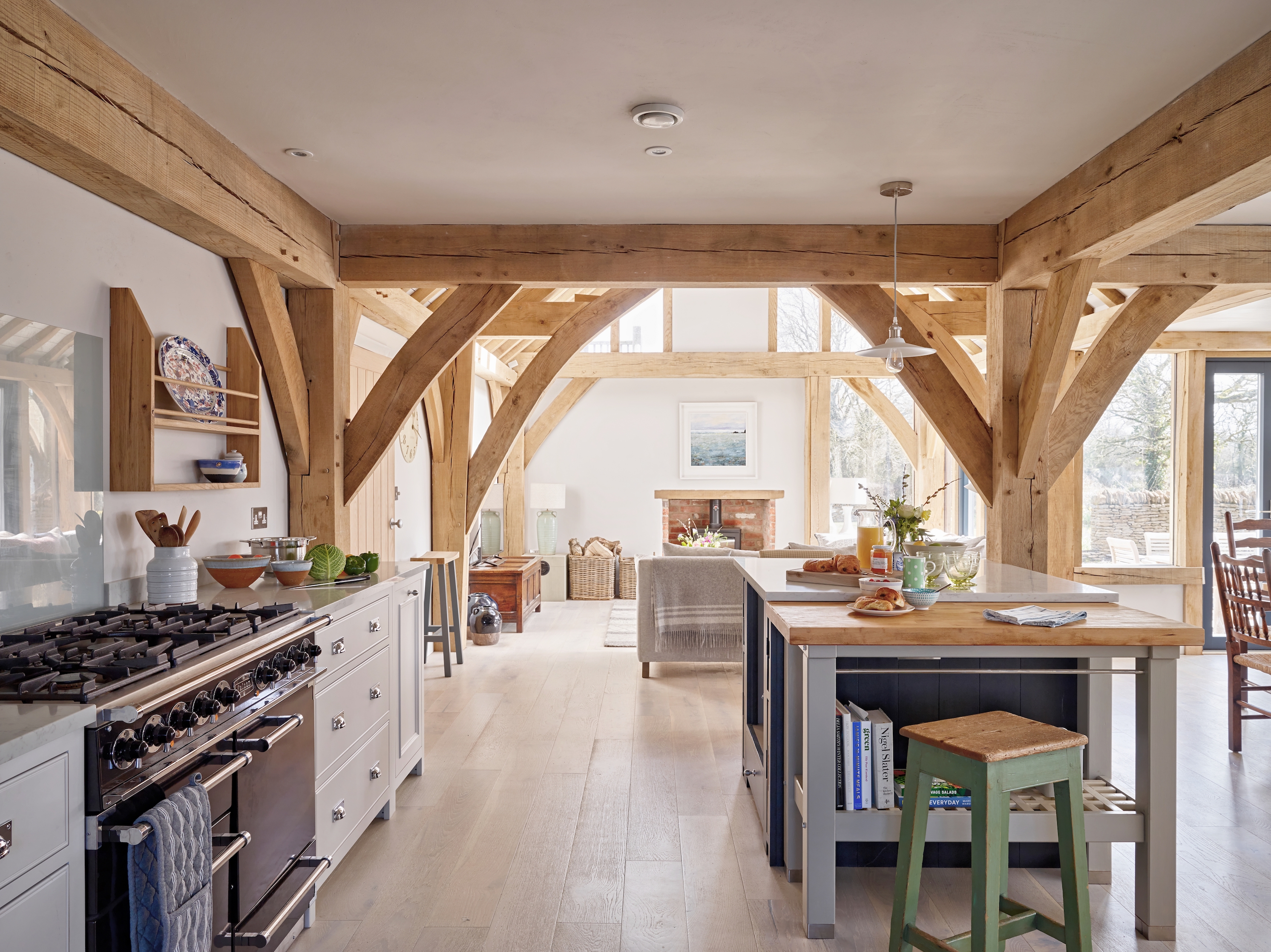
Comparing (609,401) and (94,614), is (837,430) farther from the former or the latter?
(94,614)

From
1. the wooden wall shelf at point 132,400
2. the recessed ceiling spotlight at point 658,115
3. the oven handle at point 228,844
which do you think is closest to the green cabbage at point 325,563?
the wooden wall shelf at point 132,400

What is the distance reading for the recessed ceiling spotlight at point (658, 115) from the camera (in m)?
2.64

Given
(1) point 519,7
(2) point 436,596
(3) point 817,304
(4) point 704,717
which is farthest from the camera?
(3) point 817,304

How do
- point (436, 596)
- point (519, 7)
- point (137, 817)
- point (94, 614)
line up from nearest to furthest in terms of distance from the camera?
point (137, 817) → point (519, 7) → point (94, 614) → point (436, 596)

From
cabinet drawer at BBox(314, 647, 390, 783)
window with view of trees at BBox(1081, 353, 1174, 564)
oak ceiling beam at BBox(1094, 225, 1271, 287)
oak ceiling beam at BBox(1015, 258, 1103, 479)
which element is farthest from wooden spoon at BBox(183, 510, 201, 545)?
window with view of trees at BBox(1081, 353, 1174, 564)

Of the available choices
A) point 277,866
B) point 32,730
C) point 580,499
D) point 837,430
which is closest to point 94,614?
point 277,866

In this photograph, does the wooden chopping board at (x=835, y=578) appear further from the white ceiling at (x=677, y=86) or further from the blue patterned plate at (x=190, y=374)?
the blue patterned plate at (x=190, y=374)

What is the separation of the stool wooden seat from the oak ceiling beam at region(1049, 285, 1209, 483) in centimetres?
212

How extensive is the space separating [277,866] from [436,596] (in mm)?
3803

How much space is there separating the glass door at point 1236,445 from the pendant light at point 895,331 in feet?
11.9

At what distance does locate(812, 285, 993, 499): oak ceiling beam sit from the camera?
403 centimetres

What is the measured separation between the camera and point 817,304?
9.14 meters

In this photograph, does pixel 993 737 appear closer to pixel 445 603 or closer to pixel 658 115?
pixel 658 115

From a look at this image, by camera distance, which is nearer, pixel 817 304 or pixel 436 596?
pixel 436 596
